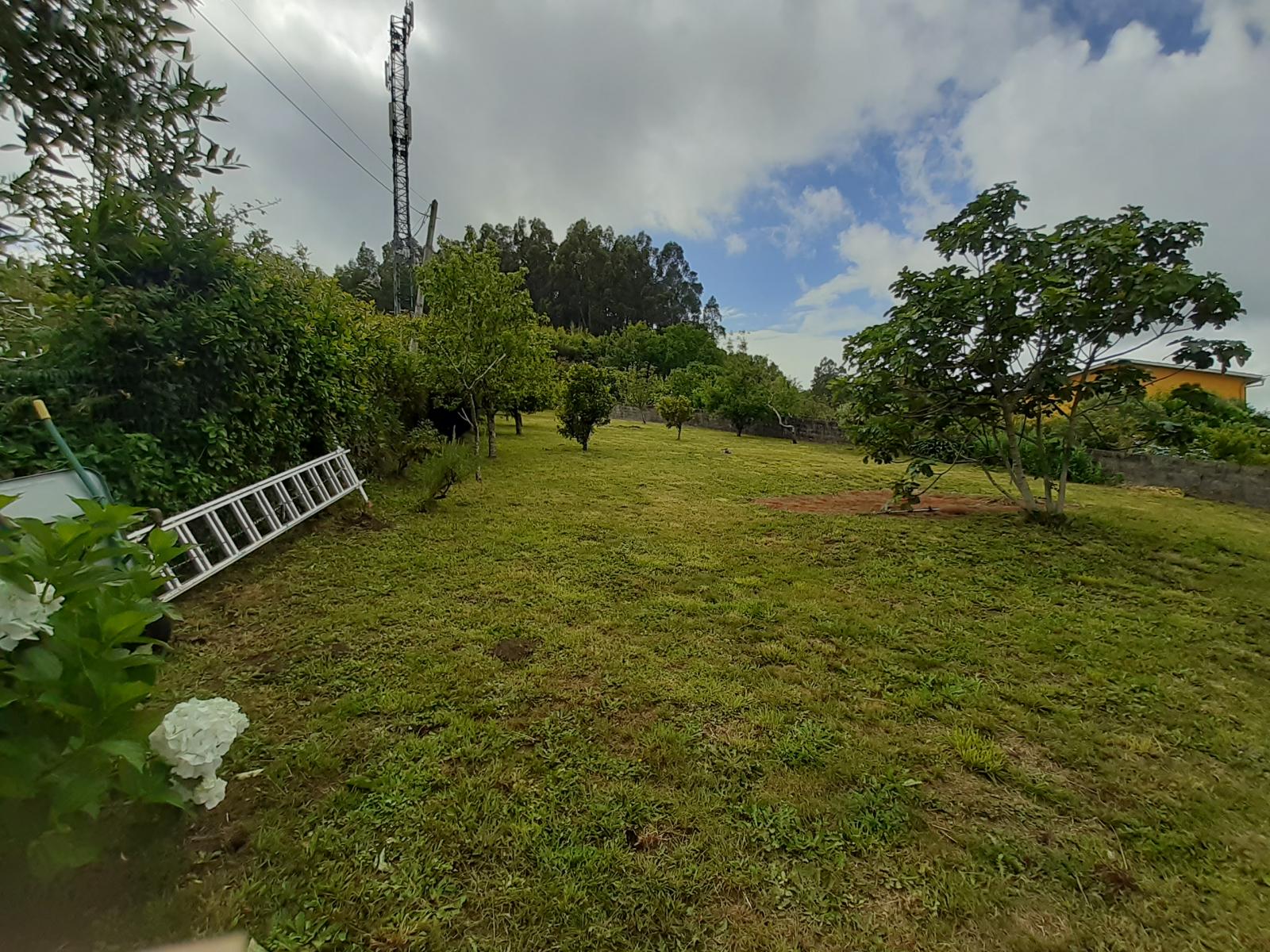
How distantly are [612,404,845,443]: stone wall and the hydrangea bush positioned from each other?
58.4 feet

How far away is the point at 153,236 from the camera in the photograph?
127 inches

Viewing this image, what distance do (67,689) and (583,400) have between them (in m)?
10.6

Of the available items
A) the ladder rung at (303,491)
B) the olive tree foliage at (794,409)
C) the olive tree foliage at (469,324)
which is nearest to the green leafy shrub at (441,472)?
the olive tree foliage at (469,324)

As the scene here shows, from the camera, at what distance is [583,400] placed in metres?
11.5

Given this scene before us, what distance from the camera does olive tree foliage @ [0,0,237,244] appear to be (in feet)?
4.16

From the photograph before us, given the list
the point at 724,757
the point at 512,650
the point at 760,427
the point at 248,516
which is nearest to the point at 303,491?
the point at 248,516

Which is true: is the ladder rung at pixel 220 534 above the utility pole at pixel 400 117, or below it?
below

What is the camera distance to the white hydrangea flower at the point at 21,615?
1012 mm

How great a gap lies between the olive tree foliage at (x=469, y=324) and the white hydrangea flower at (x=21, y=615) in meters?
7.40

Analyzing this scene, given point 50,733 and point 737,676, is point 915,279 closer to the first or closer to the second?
point 737,676

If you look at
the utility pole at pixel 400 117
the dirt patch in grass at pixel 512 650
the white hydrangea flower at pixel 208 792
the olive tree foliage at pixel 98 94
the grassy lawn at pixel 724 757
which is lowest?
the dirt patch in grass at pixel 512 650

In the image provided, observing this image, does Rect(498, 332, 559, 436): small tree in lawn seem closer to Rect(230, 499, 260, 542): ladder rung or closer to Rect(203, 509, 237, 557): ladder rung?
Rect(230, 499, 260, 542): ladder rung

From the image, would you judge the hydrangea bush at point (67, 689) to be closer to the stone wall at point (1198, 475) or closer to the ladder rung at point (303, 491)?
the ladder rung at point (303, 491)

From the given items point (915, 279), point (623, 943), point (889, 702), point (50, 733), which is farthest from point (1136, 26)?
point (50, 733)
